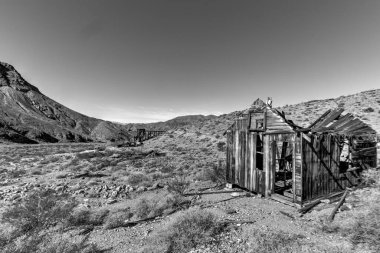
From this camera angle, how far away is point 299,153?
869 centimetres

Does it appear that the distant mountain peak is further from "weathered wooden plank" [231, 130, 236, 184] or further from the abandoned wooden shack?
the abandoned wooden shack

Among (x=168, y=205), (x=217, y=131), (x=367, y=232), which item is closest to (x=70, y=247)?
(x=168, y=205)

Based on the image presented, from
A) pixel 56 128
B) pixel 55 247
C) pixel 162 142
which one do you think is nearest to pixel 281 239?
pixel 55 247

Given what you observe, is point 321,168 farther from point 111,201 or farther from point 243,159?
point 111,201

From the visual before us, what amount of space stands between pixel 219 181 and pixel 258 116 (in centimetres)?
508

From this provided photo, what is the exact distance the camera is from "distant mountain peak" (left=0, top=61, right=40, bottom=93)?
314ft

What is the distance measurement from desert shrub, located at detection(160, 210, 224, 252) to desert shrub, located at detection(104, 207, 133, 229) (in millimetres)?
1938

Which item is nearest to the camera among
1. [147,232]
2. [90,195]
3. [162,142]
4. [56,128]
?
[147,232]

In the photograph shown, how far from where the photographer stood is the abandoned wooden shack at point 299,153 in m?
8.84

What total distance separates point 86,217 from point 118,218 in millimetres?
1230

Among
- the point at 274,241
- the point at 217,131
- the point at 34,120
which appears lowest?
the point at 274,241

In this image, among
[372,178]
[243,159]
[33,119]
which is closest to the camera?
[372,178]

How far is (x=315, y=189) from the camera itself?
Answer: 360 inches

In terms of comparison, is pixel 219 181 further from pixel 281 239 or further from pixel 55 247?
pixel 55 247
